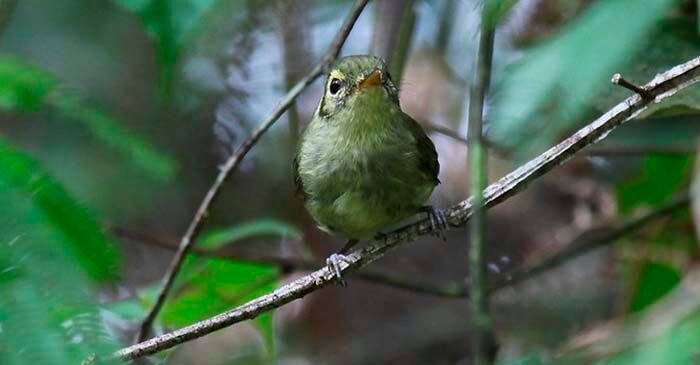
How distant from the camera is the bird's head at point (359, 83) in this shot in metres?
3.90

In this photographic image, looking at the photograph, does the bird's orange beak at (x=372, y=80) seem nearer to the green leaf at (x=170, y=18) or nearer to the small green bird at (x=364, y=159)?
the small green bird at (x=364, y=159)

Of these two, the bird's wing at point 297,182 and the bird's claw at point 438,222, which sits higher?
the bird's wing at point 297,182

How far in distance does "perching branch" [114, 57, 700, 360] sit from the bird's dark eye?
1.05 metres

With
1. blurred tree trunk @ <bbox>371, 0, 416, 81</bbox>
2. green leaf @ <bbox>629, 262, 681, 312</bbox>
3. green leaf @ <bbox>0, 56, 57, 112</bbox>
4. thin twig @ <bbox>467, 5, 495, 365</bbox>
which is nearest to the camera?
thin twig @ <bbox>467, 5, 495, 365</bbox>

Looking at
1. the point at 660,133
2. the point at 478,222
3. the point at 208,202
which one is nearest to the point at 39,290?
the point at 478,222

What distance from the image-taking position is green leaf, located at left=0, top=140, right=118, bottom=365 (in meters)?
1.94

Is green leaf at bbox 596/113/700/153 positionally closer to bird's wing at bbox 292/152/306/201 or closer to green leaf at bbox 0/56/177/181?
bird's wing at bbox 292/152/306/201

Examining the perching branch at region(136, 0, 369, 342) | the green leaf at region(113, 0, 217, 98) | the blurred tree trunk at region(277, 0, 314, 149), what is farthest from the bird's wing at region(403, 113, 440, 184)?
the blurred tree trunk at region(277, 0, 314, 149)

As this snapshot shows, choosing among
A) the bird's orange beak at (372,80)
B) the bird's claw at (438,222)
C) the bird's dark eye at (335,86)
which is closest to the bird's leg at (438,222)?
the bird's claw at (438,222)

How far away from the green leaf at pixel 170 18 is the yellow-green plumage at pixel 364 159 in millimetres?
926

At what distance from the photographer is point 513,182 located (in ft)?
9.10

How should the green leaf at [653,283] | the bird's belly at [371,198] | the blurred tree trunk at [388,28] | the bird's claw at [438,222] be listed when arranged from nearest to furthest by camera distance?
1. the bird's claw at [438,222]
2. the bird's belly at [371,198]
3. the green leaf at [653,283]
4. the blurred tree trunk at [388,28]

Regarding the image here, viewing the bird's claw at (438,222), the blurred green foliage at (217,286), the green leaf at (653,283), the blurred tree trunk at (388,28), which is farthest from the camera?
the blurred tree trunk at (388,28)

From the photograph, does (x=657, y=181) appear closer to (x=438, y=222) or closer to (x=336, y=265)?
(x=438, y=222)
